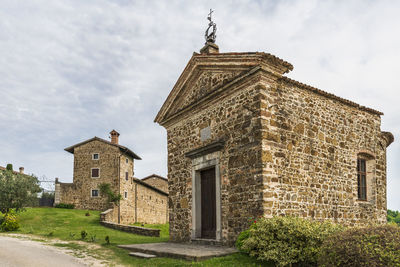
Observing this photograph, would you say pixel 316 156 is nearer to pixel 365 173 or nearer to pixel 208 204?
pixel 365 173

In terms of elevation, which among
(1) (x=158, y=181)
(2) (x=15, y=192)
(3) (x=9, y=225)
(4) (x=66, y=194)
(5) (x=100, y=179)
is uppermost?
(5) (x=100, y=179)

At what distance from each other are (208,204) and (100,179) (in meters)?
24.1

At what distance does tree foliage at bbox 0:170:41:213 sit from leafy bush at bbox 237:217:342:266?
21743 mm

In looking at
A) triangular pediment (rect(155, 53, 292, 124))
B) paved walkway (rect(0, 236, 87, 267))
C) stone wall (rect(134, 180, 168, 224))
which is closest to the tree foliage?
stone wall (rect(134, 180, 168, 224))

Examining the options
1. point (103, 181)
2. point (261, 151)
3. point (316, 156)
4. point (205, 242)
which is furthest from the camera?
point (103, 181)

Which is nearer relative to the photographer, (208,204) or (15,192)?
(208,204)

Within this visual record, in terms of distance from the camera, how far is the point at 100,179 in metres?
34.2

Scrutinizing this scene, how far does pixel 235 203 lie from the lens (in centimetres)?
1059

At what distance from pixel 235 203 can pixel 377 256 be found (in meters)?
5.32

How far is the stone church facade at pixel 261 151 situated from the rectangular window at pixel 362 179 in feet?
0.12

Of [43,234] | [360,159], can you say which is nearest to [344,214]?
[360,159]

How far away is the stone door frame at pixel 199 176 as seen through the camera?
11.3 m

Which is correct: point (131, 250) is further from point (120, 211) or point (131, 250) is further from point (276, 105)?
point (120, 211)

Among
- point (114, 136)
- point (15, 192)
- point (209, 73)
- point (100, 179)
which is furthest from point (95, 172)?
point (209, 73)
